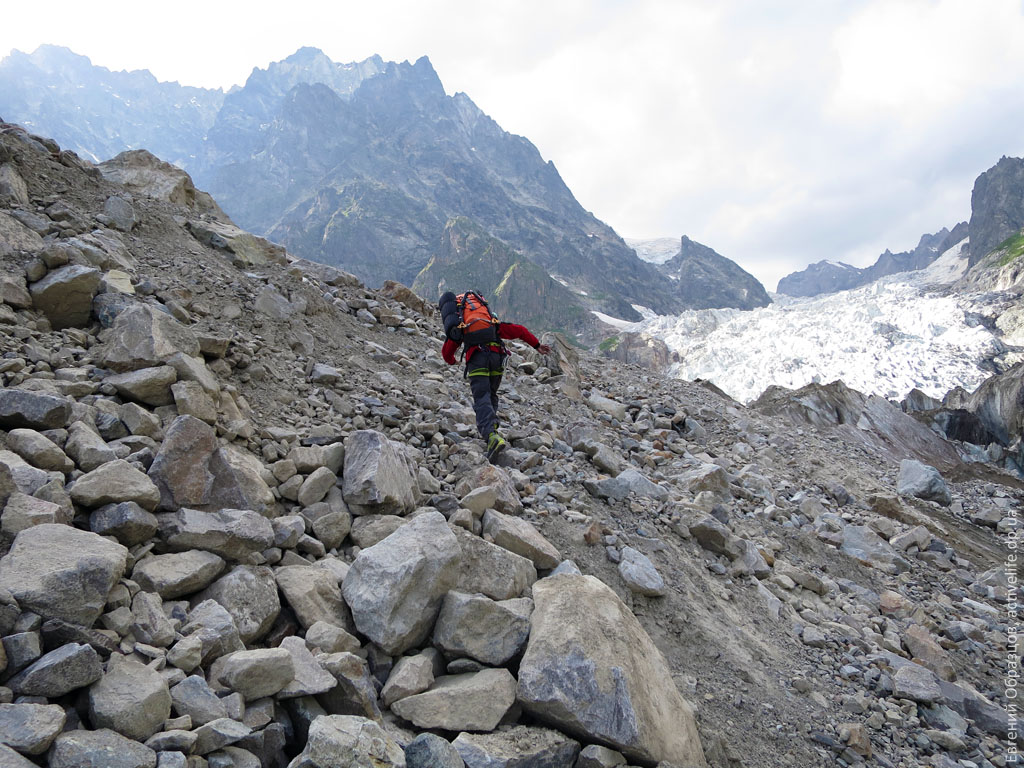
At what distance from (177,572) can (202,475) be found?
90cm

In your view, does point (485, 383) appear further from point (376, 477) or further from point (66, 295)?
point (66, 295)

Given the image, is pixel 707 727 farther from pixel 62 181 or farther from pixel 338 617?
pixel 62 181

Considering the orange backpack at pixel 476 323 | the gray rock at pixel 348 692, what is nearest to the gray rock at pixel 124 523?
the gray rock at pixel 348 692

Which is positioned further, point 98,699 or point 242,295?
point 242,295

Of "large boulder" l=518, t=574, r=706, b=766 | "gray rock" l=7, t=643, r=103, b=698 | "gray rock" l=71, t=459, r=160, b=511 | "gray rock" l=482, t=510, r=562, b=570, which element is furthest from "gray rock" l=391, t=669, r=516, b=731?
"gray rock" l=71, t=459, r=160, b=511

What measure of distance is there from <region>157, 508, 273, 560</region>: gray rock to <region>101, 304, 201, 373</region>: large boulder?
→ 1828 mm

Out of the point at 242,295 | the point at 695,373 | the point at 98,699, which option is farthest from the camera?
the point at 695,373

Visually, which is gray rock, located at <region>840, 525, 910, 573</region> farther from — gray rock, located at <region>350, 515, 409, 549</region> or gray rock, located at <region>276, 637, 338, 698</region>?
gray rock, located at <region>276, 637, 338, 698</region>

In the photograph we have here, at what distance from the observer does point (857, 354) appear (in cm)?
7594

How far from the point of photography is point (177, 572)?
316 cm

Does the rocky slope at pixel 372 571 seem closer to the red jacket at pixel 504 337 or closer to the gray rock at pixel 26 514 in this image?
the gray rock at pixel 26 514

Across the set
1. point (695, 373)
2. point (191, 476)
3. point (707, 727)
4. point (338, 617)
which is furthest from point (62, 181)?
point (695, 373)

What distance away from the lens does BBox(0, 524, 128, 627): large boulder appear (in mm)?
2426

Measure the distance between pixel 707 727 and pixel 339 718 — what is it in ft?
8.09
